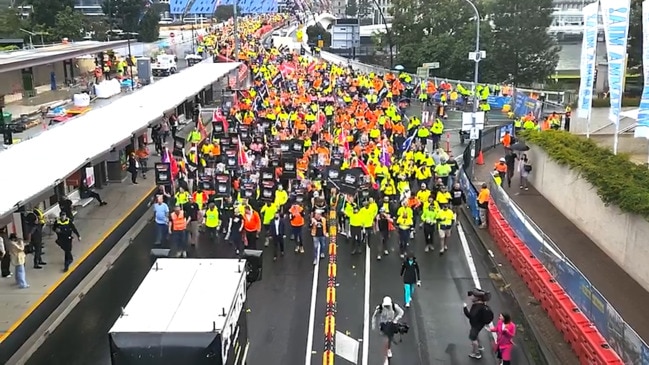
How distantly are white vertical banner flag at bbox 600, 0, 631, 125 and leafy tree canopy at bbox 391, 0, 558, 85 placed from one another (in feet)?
112

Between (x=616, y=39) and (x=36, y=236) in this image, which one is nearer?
(x=36, y=236)

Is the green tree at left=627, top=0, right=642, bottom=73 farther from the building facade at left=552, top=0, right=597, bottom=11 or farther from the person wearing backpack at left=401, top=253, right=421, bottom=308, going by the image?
the building facade at left=552, top=0, right=597, bottom=11

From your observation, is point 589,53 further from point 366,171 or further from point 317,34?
point 317,34

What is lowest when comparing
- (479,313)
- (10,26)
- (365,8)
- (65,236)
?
(479,313)

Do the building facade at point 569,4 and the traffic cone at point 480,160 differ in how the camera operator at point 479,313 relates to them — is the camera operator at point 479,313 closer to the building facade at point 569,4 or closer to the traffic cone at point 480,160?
the traffic cone at point 480,160

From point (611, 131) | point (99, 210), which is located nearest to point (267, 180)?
point (99, 210)

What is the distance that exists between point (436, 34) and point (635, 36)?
18650 millimetres

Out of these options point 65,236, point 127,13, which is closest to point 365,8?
point 127,13

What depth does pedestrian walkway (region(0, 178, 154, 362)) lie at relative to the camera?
13.3 metres

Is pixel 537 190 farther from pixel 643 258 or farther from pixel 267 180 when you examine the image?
pixel 267 180

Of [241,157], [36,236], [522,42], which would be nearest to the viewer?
[36,236]

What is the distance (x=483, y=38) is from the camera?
55.5 meters

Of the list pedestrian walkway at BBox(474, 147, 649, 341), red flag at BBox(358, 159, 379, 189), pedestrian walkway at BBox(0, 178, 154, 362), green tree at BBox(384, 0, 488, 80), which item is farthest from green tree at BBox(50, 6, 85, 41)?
Result: pedestrian walkway at BBox(474, 147, 649, 341)

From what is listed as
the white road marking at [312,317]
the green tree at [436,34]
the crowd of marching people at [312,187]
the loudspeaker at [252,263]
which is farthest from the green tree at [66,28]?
the loudspeaker at [252,263]
